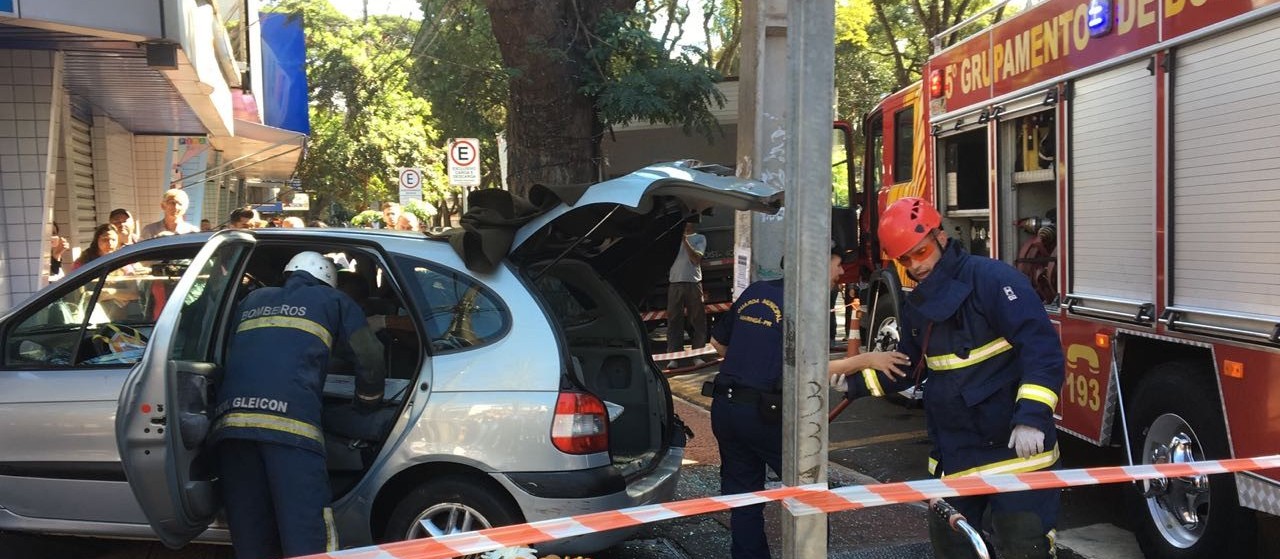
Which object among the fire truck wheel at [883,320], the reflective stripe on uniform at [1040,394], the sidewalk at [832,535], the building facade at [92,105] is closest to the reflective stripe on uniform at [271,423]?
the sidewalk at [832,535]

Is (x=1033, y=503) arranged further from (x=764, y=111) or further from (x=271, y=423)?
(x=764, y=111)

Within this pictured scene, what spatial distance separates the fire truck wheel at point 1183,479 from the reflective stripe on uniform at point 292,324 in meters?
3.64

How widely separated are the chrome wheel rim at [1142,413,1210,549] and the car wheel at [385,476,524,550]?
295 cm

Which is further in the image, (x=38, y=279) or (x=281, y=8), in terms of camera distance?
(x=281, y=8)

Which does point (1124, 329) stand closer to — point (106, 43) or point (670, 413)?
point (670, 413)

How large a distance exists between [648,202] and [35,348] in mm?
2710

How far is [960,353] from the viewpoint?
12.2 feet

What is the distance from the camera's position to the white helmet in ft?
13.6

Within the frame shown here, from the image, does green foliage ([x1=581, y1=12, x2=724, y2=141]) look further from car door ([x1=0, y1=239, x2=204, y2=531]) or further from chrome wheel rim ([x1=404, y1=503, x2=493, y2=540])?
chrome wheel rim ([x1=404, y1=503, x2=493, y2=540])

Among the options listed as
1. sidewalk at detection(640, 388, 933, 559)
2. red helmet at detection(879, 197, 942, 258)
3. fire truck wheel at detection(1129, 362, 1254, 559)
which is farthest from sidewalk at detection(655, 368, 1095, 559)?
red helmet at detection(879, 197, 942, 258)

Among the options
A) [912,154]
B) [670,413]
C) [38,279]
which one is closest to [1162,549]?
[670,413]

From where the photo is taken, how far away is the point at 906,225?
3.74m

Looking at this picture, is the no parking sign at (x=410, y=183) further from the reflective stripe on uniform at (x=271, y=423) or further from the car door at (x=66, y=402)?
the reflective stripe on uniform at (x=271, y=423)

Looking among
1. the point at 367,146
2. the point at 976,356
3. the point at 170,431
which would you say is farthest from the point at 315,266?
the point at 367,146
